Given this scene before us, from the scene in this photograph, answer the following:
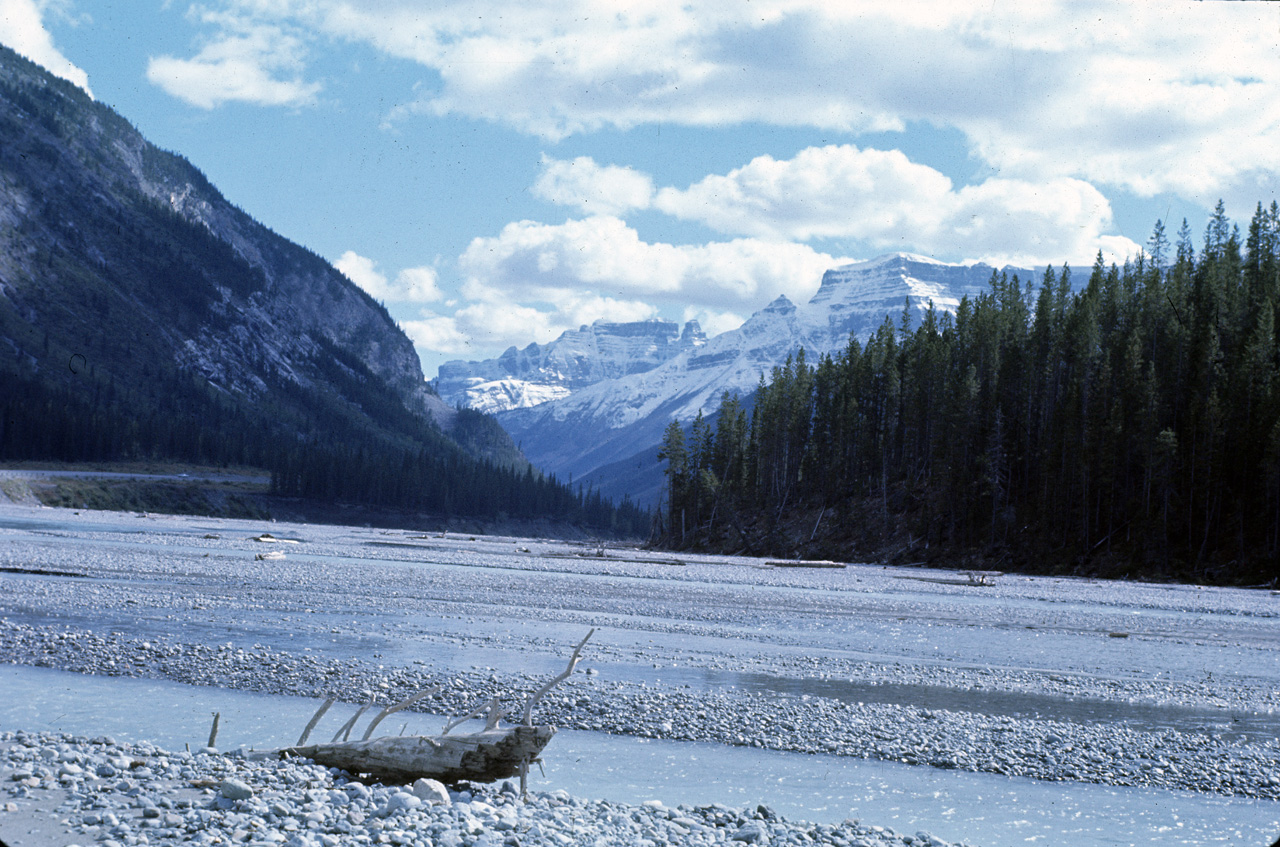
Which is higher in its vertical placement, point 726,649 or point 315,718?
point 315,718

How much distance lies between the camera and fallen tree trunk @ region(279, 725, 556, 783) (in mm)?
10410

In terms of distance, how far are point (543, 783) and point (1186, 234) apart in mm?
104381

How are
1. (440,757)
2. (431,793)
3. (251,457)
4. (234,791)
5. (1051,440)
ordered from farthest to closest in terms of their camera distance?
(251,457) → (1051,440) → (440,757) → (431,793) → (234,791)

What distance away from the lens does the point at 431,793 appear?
9.65 metres

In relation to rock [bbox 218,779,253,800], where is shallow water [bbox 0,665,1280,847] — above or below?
below

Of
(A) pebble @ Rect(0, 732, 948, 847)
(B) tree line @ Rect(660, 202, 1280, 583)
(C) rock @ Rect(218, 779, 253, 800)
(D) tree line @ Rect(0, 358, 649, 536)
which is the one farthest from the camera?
(D) tree line @ Rect(0, 358, 649, 536)

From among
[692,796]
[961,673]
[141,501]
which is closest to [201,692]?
[692,796]

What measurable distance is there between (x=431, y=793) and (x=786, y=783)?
4.48 m

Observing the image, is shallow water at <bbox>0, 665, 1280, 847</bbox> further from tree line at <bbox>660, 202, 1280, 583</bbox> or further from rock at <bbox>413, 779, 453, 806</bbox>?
tree line at <bbox>660, 202, 1280, 583</bbox>

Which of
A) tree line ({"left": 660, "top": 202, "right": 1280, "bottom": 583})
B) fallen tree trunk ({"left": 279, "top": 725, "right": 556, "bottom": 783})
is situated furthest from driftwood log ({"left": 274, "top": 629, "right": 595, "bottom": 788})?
tree line ({"left": 660, "top": 202, "right": 1280, "bottom": 583})

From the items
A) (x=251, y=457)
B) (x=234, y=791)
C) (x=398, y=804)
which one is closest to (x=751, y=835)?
(x=398, y=804)

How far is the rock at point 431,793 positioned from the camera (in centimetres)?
952

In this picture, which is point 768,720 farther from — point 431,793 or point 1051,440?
point 1051,440

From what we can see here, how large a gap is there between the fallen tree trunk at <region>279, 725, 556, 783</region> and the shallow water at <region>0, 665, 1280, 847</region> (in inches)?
40.5
